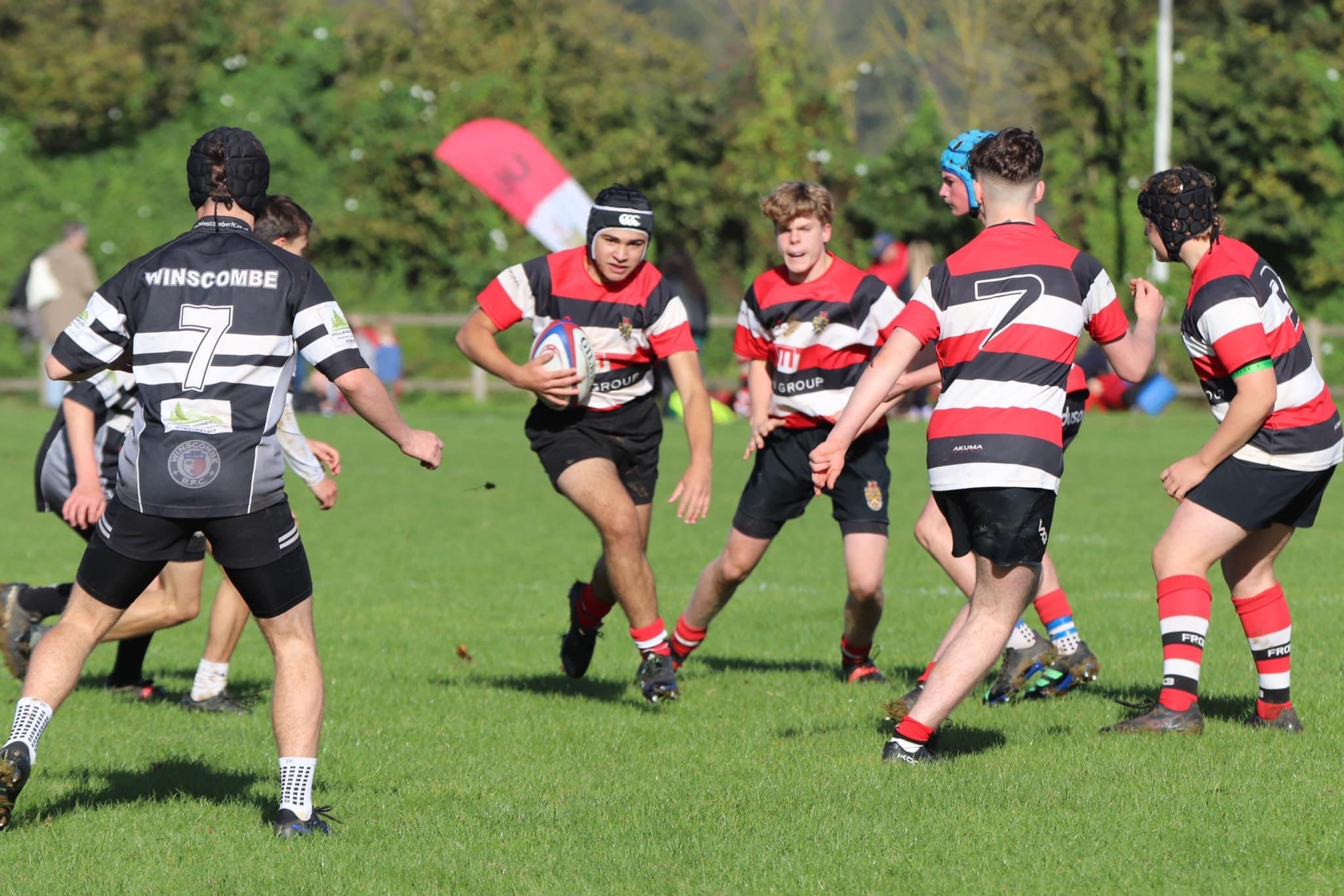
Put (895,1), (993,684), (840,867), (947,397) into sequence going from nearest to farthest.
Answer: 1. (840,867)
2. (947,397)
3. (993,684)
4. (895,1)

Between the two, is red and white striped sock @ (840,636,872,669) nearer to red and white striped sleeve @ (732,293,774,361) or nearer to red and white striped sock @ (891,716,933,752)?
red and white striped sleeve @ (732,293,774,361)

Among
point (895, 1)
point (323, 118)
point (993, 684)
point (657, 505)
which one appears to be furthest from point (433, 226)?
point (993, 684)

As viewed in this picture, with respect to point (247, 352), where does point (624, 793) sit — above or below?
below

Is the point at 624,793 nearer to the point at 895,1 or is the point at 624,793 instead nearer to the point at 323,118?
the point at 323,118

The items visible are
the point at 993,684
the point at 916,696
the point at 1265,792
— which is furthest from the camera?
the point at 993,684

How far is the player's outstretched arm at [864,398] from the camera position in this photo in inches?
216

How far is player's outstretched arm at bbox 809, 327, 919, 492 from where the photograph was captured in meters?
5.48

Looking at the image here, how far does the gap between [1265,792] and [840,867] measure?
5.03 ft

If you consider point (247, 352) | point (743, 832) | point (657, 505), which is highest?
point (247, 352)

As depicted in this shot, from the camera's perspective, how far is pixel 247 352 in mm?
4750

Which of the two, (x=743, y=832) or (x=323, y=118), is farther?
(x=323, y=118)

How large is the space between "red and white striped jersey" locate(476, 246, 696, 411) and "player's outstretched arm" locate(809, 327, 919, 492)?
1.84 metres

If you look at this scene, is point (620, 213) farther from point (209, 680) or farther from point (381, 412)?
point (209, 680)

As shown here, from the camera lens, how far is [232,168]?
485cm
